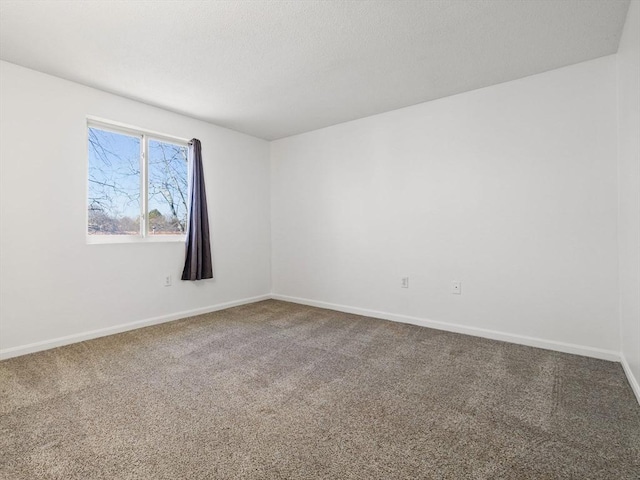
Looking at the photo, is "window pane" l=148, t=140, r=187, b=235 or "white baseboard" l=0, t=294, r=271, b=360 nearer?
"white baseboard" l=0, t=294, r=271, b=360

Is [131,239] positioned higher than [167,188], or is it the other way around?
[167,188]

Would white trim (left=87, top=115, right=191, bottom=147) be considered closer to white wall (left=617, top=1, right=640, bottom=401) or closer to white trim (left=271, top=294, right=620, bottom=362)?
white trim (left=271, top=294, right=620, bottom=362)

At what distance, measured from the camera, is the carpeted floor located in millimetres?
1329

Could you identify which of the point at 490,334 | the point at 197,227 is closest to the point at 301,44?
the point at 197,227

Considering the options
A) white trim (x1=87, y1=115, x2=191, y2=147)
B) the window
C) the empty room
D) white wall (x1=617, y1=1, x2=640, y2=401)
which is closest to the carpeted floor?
the empty room

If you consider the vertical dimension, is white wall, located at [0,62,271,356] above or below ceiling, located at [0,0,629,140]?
below

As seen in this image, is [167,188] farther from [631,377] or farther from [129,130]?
[631,377]

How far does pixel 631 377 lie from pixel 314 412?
2036 millimetres

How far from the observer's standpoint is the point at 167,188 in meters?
3.70

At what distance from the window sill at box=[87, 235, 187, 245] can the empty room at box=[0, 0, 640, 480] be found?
0.10 feet

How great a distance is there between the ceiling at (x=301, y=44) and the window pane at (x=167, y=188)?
0.63 m

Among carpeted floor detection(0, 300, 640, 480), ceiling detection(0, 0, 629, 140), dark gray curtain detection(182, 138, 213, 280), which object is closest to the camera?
carpeted floor detection(0, 300, 640, 480)

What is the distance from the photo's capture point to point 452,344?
280 cm

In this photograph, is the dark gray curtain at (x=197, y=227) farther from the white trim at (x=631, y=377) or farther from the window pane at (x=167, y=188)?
the white trim at (x=631, y=377)
